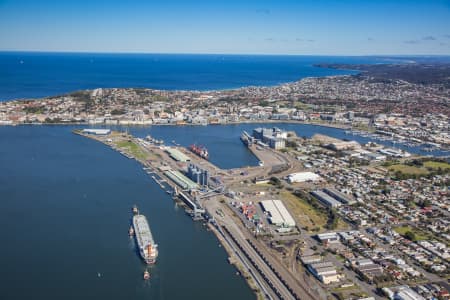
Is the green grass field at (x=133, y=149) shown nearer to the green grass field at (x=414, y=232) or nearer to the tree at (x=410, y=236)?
the green grass field at (x=414, y=232)

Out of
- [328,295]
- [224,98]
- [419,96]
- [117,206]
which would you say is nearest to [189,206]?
[117,206]

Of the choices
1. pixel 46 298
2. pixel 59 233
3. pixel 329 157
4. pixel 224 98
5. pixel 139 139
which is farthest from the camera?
pixel 224 98

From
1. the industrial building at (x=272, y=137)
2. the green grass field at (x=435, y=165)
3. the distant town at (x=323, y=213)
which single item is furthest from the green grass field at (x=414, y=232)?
the industrial building at (x=272, y=137)

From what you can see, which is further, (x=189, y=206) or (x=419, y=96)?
(x=419, y=96)

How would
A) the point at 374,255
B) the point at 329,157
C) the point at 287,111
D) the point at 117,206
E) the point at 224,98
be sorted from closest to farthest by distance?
the point at 374,255
the point at 117,206
the point at 329,157
the point at 287,111
the point at 224,98

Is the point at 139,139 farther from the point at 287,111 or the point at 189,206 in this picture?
the point at 287,111

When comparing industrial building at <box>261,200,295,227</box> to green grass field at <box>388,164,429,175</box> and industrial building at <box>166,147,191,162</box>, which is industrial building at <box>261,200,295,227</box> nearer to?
industrial building at <box>166,147,191,162</box>

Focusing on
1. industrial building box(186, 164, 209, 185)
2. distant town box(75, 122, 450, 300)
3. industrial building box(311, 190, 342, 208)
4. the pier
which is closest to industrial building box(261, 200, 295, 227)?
distant town box(75, 122, 450, 300)

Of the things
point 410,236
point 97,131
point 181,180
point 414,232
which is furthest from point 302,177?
point 97,131
